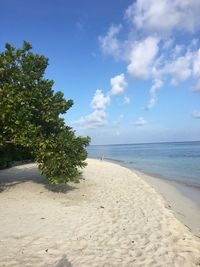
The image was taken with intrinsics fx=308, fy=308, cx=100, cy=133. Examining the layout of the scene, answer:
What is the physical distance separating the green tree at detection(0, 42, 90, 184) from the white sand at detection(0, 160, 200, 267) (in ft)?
5.94

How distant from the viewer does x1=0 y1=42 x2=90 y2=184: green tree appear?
43.8 ft

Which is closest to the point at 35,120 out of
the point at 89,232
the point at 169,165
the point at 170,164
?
the point at 89,232

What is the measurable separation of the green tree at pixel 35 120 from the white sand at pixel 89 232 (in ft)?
5.94

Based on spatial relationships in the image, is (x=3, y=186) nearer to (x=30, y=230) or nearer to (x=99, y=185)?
(x=99, y=185)

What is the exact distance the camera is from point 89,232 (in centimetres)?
933

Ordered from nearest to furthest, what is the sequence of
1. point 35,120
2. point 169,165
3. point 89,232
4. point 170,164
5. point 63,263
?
1. point 63,263
2. point 89,232
3. point 35,120
4. point 169,165
5. point 170,164

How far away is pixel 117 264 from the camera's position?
7039mm

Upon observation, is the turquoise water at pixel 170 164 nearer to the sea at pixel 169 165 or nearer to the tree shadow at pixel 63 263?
the sea at pixel 169 165

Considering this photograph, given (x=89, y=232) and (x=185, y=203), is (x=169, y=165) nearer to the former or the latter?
(x=185, y=203)

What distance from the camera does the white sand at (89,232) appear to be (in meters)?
7.31

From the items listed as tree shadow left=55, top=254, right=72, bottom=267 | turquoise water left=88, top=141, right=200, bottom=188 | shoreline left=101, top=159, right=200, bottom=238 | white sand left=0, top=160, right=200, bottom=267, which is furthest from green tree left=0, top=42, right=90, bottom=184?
turquoise water left=88, top=141, right=200, bottom=188

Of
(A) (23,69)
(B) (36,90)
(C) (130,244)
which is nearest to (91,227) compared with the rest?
(C) (130,244)

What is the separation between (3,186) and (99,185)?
222 inches

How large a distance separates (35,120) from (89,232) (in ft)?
24.7
